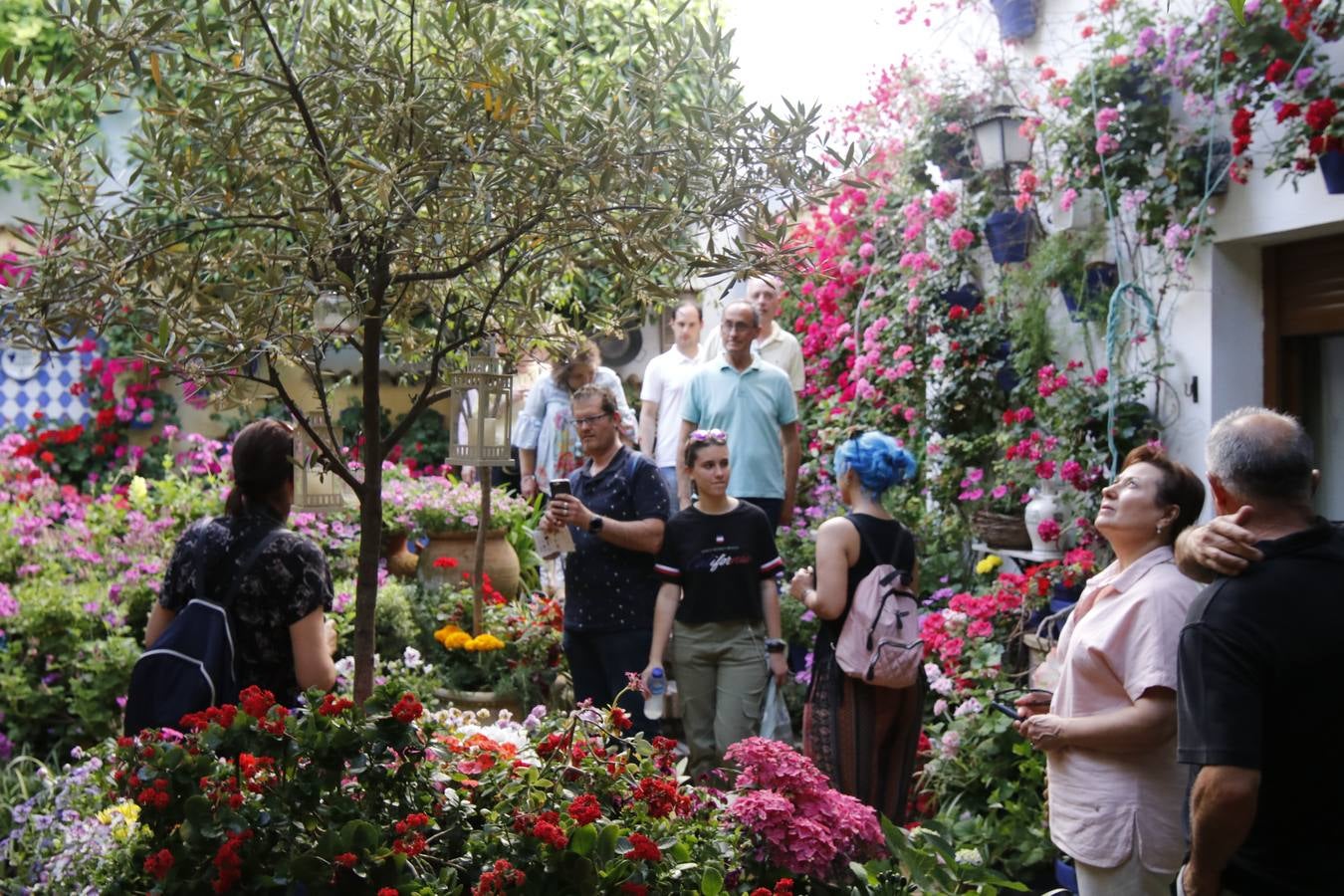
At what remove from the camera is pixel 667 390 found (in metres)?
7.71

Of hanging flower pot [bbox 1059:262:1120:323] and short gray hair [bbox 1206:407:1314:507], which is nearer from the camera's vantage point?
short gray hair [bbox 1206:407:1314:507]

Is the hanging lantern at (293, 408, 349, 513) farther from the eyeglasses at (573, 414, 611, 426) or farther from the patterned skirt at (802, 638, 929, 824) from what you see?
the patterned skirt at (802, 638, 929, 824)

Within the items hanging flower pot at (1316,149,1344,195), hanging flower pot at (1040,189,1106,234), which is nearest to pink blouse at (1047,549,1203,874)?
hanging flower pot at (1316,149,1344,195)

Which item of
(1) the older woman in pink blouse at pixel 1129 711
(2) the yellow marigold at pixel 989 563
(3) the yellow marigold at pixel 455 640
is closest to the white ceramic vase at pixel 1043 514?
(2) the yellow marigold at pixel 989 563

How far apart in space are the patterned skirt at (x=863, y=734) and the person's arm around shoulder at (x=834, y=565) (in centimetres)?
21

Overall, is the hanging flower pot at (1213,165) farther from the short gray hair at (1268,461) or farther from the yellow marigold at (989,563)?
the short gray hair at (1268,461)

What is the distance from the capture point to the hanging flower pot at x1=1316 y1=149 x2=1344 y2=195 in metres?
4.61

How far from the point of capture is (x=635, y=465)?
5098 mm

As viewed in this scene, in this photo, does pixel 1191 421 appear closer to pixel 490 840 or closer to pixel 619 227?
pixel 619 227

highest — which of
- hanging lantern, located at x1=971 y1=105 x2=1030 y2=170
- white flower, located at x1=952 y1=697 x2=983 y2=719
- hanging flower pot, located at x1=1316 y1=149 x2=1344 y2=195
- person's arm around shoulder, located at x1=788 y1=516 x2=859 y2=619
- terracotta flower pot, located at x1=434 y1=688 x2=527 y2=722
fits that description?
hanging lantern, located at x1=971 y1=105 x2=1030 y2=170

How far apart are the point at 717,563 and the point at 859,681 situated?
0.77 meters

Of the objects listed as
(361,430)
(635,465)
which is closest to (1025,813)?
(635,465)

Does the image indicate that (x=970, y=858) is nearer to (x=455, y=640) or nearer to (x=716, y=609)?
(x=716, y=609)

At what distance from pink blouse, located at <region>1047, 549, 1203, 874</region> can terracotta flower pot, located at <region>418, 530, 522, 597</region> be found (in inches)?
190
